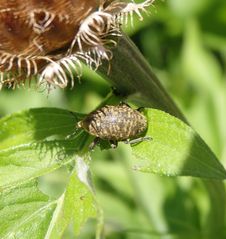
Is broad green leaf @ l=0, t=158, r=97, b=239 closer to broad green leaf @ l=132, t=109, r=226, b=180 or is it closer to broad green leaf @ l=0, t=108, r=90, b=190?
broad green leaf @ l=0, t=108, r=90, b=190

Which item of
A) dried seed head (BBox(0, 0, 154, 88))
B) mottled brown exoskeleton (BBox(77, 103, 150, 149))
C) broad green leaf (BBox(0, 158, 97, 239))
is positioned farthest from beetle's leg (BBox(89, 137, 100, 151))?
dried seed head (BBox(0, 0, 154, 88))

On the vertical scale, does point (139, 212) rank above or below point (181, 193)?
below

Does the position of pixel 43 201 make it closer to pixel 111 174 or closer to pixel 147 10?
pixel 147 10

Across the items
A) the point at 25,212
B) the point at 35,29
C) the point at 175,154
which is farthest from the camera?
the point at 25,212

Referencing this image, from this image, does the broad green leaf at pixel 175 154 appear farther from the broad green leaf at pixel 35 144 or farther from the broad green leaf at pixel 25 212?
the broad green leaf at pixel 25 212

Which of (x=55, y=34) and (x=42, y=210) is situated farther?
(x=42, y=210)

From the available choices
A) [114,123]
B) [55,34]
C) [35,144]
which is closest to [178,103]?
[114,123]

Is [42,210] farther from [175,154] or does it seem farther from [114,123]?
[175,154]

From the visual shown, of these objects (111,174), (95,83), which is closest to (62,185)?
(111,174)
